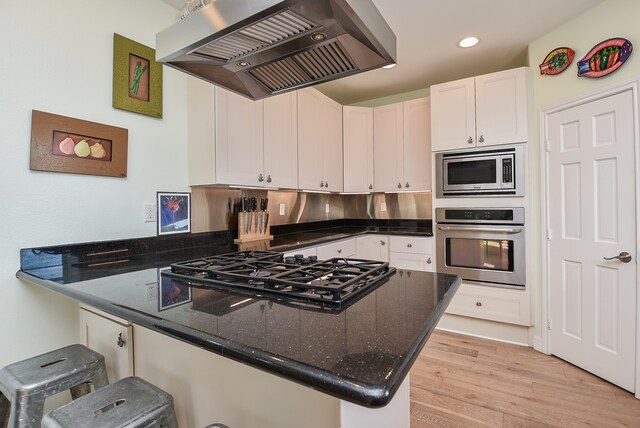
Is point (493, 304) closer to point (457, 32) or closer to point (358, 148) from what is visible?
point (358, 148)

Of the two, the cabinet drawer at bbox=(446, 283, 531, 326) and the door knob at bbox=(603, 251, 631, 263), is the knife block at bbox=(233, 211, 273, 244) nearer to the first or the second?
the cabinet drawer at bbox=(446, 283, 531, 326)

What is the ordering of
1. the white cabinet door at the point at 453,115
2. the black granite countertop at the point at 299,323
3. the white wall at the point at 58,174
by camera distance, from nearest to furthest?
the black granite countertop at the point at 299,323 → the white wall at the point at 58,174 → the white cabinet door at the point at 453,115

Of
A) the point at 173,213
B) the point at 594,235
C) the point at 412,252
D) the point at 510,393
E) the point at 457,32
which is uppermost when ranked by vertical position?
the point at 457,32

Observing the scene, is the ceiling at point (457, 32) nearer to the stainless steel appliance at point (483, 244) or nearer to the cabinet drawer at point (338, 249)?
the stainless steel appliance at point (483, 244)

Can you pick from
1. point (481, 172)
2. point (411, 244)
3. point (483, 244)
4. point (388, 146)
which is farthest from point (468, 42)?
point (411, 244)

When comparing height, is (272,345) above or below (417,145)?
below

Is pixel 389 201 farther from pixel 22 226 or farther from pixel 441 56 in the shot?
pixel 22 226

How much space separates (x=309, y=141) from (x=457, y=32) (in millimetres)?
1538

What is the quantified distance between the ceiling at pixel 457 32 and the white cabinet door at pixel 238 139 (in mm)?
729

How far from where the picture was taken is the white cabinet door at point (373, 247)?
3219mm

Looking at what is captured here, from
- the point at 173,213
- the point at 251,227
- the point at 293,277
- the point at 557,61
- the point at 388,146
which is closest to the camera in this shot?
the point at 293,277

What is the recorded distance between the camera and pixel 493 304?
107 inches

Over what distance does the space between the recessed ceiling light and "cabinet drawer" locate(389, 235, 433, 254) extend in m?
1.78

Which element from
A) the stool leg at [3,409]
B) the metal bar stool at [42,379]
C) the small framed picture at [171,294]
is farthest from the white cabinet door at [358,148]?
the stool leg at [3,409]
